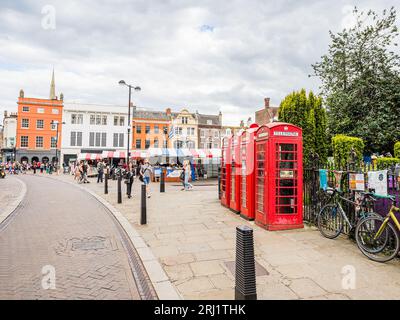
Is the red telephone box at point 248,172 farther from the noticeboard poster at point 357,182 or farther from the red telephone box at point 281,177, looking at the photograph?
the noticeboard poster at point 357,182

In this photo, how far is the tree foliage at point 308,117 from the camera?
10.4 meters

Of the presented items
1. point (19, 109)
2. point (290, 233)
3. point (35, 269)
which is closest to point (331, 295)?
point (290, 233)

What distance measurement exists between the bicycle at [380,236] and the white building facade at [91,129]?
47895mm

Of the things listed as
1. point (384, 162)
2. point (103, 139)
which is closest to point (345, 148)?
point (384, 162)

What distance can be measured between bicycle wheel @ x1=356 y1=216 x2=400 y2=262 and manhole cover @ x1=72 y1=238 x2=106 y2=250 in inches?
196

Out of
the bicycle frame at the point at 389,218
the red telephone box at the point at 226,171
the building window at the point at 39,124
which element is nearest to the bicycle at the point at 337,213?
the bicycle frame at the point at 389,218

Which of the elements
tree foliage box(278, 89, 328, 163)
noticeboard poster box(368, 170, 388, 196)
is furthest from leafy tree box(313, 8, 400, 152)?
noticeboard poster box(368, 170, 388, 196)

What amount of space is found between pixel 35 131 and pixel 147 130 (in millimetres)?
20211

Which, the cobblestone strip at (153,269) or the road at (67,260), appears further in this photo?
the road at (67,260)

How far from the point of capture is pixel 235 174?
28.6 feet

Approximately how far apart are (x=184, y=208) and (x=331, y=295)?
22.6 feet

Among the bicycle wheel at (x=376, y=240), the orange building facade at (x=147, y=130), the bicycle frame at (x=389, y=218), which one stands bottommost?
the bicycle wheel at (x=376, y=240)

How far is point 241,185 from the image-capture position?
829cm
